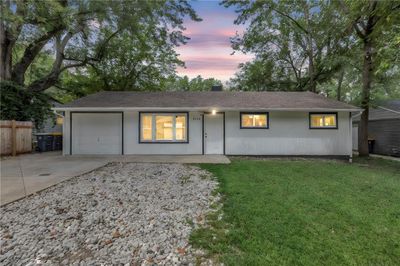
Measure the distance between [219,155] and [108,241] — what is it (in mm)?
7404

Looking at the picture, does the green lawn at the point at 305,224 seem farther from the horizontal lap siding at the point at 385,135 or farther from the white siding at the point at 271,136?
the horizontal lap siding at the point at 385,135

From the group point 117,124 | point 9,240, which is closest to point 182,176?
point 9,240

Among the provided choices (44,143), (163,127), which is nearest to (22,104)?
(44,143)

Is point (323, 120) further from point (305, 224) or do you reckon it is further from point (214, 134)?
point (305, 224)

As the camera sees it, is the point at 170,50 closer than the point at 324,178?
No

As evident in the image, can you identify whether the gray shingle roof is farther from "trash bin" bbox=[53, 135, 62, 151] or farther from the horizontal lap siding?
the horizontal lap siding

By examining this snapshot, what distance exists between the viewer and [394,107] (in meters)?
13.3

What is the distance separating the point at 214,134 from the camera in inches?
394

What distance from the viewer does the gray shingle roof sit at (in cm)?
966

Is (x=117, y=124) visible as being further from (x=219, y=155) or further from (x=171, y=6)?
(x=171, y=6)

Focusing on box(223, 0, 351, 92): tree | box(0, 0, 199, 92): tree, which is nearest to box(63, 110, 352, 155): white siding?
box(0, 0, 199, 92): tree

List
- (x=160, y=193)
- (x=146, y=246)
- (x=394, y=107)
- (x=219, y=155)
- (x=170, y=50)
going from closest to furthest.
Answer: (x=146, y=246), (x=160, y=193), (x=219, y=155), (x=394, y=107), (x=170, y=50)

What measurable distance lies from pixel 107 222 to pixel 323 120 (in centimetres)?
990

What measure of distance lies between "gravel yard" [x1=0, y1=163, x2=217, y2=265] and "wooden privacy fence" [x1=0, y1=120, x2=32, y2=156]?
6.68 metres
